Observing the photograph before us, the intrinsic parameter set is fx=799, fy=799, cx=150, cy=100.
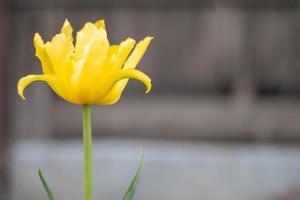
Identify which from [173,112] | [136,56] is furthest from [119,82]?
[173,112]

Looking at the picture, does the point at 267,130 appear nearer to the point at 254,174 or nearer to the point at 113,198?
the point at 254,174

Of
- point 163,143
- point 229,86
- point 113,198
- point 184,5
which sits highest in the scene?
point 184,5

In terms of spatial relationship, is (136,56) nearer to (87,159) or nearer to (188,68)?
(87,159)

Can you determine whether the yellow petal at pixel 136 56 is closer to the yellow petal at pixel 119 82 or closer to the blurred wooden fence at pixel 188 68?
the yellow petal at pixel 119 82

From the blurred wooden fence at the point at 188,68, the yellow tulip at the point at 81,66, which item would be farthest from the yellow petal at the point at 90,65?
the blurred wooden fence at the point at 188,68

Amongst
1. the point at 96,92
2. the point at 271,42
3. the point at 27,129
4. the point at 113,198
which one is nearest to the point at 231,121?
the point at 271,42

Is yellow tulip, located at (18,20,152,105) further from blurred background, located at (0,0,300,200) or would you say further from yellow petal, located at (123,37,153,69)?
blurred background, located at (0,0,300,200)

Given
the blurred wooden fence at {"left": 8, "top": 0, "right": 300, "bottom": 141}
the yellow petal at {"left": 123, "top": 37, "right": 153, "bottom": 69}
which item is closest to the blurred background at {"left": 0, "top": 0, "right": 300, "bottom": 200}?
the blurred wooden fence at {"left": 8, "top": 0, "right": 300, "bottom": 141}
